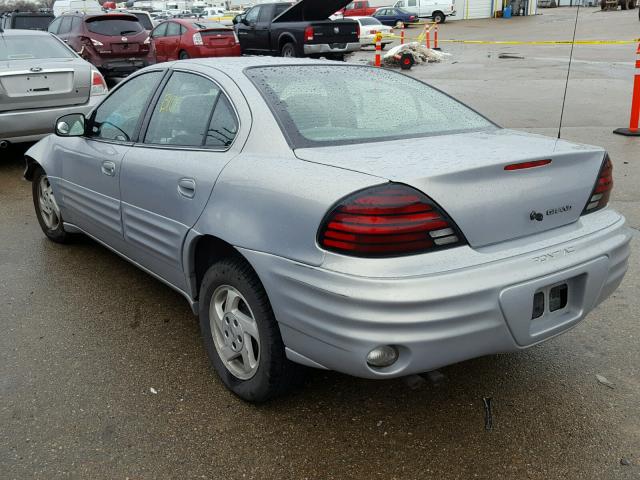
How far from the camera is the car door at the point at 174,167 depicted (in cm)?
303

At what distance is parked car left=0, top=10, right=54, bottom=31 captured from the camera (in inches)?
673

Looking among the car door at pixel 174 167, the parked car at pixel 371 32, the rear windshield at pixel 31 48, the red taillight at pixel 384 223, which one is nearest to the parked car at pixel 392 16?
the parked car at pixel 371 32

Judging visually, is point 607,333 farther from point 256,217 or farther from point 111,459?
point 111,459

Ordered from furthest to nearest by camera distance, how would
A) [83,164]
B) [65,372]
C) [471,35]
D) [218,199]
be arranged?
[471,35], [83,164], [65,372], [218,199]

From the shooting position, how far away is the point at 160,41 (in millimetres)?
A: 18125

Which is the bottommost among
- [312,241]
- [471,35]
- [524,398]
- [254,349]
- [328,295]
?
[471,35]

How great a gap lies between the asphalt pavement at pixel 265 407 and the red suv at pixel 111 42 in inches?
444

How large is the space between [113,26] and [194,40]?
278 cm

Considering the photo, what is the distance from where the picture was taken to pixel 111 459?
8.48ft

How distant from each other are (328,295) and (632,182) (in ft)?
17.6

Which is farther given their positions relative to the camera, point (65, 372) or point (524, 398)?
point (65, 372)

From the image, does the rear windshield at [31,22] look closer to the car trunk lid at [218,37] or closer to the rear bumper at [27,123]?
the car trunk lid at [218,37]

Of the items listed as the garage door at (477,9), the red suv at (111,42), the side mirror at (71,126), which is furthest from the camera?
the garage door at (477,9)

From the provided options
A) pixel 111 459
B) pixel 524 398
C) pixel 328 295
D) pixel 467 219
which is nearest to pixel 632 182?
pixel 524 398
